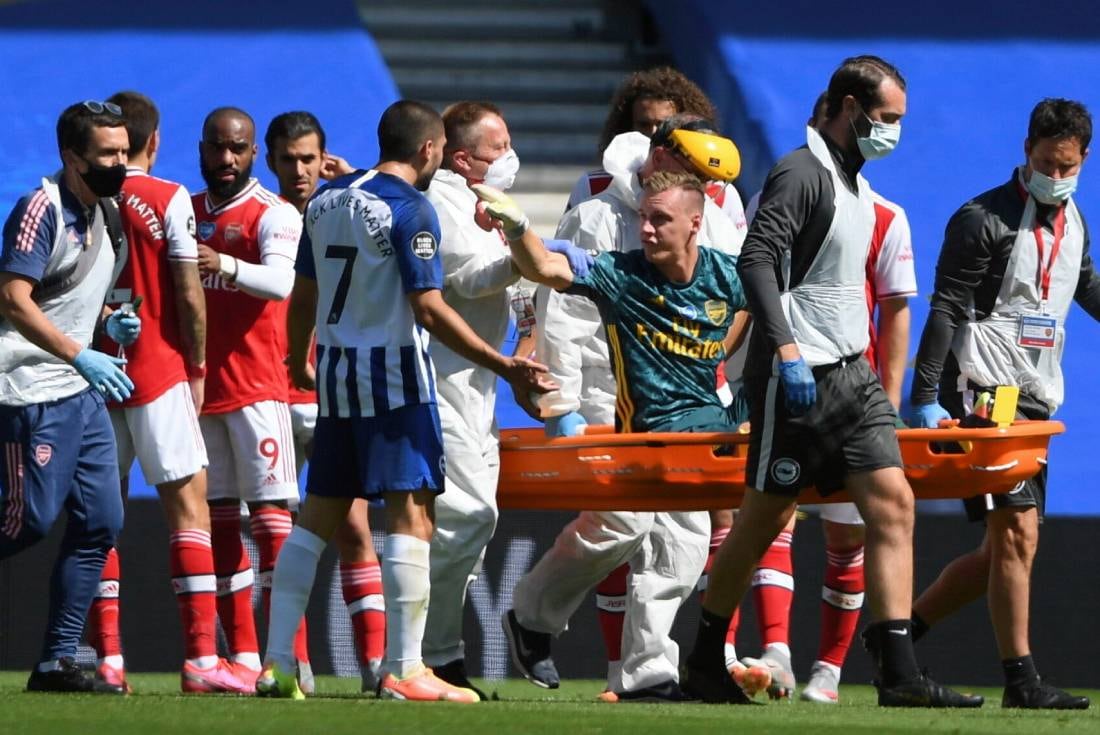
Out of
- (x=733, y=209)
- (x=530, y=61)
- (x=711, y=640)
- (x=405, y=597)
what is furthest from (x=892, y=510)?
(x=530, y=61)

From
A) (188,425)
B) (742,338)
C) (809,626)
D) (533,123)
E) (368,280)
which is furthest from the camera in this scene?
(533,123)

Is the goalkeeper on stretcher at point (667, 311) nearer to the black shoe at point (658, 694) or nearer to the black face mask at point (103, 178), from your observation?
the black shoe at point (658, 694)

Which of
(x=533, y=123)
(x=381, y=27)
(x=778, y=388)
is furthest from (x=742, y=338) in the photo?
(x=381, y=27)

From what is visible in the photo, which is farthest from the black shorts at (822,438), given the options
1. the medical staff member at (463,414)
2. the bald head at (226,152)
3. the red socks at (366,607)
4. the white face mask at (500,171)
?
the bald head at (226,152)

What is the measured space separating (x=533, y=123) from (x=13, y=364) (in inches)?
319

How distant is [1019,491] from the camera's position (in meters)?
7.09

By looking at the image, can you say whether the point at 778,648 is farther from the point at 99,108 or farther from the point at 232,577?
the point at 99,108

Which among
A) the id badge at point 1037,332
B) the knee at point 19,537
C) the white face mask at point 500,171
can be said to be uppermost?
the white face mask at point 500,171

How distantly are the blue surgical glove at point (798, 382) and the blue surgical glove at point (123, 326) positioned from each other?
1.98 meters

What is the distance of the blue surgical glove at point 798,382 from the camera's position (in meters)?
6.14

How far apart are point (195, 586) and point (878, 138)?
2620 mm

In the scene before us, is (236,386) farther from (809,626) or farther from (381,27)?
(381,27)

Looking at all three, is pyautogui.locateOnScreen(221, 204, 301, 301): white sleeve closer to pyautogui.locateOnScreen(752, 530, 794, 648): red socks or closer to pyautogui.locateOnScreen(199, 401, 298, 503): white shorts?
pyautogui.locateOnScreen(199, 401, 298, 503): white shorts

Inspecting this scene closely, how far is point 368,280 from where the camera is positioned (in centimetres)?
624
